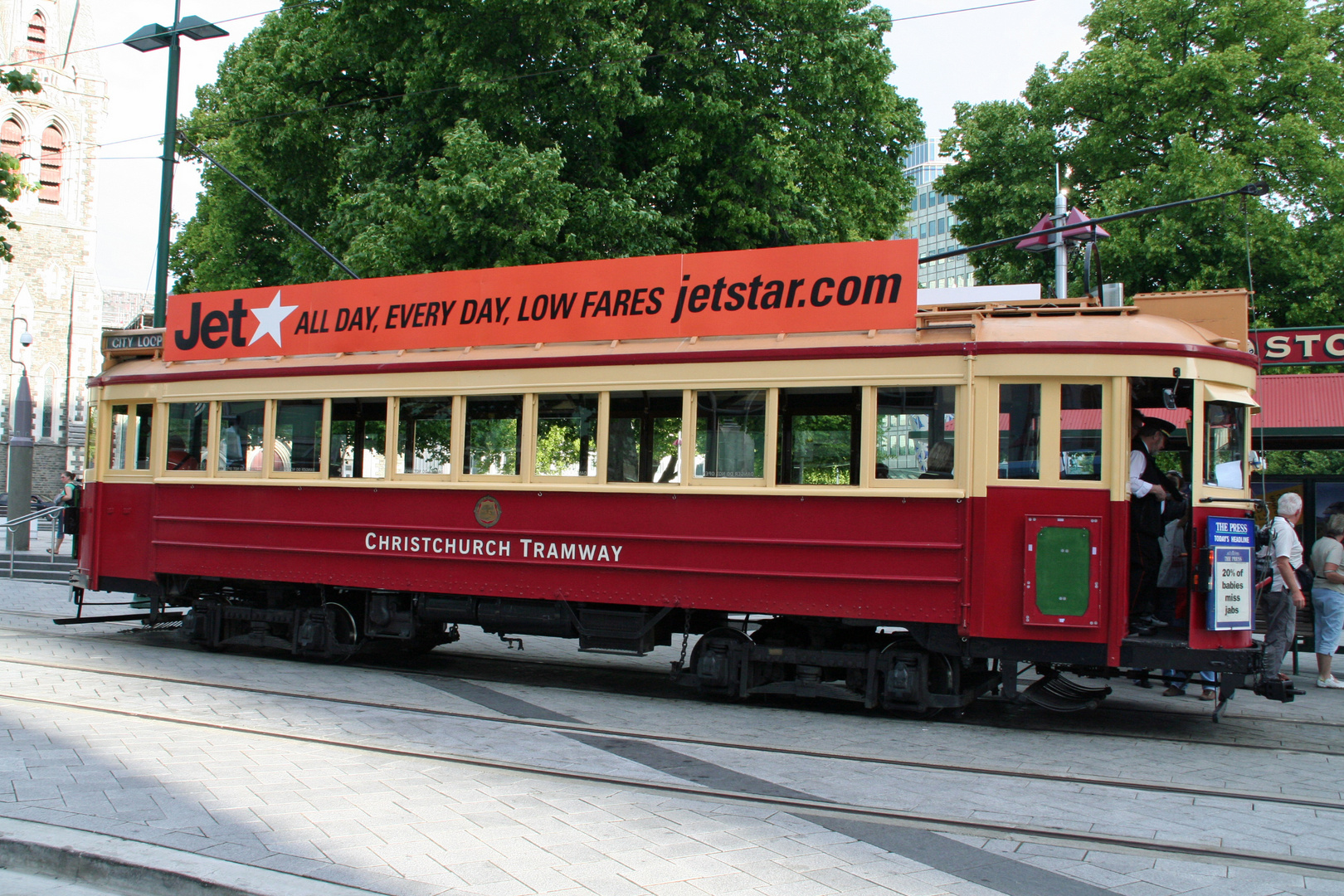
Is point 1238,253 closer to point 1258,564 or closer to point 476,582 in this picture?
point 1258,564

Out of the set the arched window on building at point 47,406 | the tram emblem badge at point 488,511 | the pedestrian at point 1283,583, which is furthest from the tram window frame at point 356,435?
the arched window on building at point 47,406

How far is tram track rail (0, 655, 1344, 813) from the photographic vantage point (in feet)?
19.7

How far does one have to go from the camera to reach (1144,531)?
7.36 metres

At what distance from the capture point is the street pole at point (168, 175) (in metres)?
14.9

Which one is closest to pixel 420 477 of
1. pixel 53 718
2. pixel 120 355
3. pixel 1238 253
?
pixel 53 718

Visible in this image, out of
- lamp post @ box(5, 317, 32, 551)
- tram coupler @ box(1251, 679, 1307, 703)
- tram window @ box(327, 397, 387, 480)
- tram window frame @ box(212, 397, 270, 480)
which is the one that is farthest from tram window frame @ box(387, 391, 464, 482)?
lamp post @ box(5, 317, 32, 551)

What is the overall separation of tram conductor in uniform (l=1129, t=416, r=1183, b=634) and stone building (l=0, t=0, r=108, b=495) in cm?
5601

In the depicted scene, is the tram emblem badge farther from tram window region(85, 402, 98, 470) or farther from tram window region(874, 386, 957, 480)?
tram window region(85, 402, 98, 470)

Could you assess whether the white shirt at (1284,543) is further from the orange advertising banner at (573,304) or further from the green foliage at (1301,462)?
the orange advertising banner at (573,304)

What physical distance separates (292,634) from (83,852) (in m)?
5.92

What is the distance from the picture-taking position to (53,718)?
724 cm

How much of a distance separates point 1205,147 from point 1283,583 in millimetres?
18067

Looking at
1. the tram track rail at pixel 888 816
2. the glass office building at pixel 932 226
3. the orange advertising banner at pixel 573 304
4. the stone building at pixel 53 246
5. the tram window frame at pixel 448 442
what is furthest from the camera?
the glass office building at pixel 932 226

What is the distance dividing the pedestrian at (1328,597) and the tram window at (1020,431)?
4.44 metres
